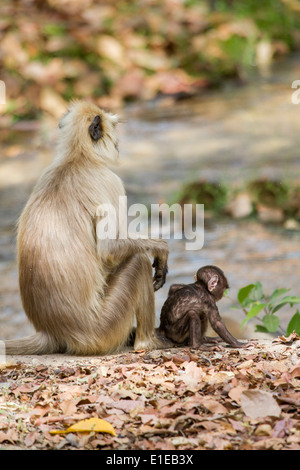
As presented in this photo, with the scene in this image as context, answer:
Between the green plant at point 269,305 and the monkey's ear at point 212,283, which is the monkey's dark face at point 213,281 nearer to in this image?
the monkey's ear at point 212,283

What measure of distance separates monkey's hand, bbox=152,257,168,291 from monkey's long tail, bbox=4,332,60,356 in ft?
2.55

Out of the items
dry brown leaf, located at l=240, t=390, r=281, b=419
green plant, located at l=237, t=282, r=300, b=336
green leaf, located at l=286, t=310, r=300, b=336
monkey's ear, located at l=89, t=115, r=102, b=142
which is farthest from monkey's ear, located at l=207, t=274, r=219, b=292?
dry brown leaf, located at l=240, t=390, r=281, b=419

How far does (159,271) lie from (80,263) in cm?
69

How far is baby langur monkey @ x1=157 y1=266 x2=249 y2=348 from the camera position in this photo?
4613 mm

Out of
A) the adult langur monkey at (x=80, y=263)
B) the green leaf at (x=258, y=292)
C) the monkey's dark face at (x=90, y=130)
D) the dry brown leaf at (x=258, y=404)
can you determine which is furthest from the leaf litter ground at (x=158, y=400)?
the monkey's dark face at (x=90, y=130)

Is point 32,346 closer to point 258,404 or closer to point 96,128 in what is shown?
point 96,128

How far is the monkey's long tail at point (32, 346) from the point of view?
4.54 metres

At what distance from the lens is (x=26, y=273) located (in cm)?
Result: 443

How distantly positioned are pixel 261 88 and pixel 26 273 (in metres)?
8.60

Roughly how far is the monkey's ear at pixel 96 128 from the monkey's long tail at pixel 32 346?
3.95ft

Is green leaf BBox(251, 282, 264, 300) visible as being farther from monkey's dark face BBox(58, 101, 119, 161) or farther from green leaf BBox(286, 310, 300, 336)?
monkey's dark face BBox(58, 101, 119, 161)
